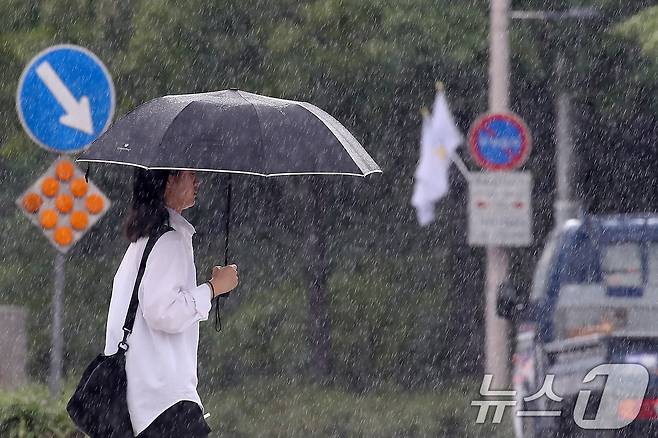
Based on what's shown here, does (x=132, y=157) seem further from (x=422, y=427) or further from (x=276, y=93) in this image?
(x=276, y=93)

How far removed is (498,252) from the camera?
14438 mm

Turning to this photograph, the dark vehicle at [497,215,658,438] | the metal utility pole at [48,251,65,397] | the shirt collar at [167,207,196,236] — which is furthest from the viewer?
the metal utility pole at [48,251,65,397]

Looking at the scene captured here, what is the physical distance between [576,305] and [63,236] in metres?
3.22

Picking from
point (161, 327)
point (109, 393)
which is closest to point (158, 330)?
point (161, 327)

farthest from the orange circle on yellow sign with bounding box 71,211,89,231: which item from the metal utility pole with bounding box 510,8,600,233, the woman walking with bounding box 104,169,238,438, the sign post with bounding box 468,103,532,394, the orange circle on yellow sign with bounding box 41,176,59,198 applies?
the metal utility pole with bounding box 510,8,600,233

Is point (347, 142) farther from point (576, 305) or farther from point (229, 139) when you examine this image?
point (576, 305)

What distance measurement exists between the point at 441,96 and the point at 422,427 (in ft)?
11.7

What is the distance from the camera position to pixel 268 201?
17969 mm

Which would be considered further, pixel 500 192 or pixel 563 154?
pixel 563 154

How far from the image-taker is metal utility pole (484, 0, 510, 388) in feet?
46.5

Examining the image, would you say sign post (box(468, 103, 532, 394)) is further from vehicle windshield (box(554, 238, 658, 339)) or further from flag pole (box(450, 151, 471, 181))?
vehicle windshield (box(554, 238, 658, 339))

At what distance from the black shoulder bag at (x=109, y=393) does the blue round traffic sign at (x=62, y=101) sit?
4.64 metres

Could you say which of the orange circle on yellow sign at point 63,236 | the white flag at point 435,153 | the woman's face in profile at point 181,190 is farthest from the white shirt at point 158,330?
the white flag at point 435,153

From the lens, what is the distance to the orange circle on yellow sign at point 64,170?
9.95 meters
